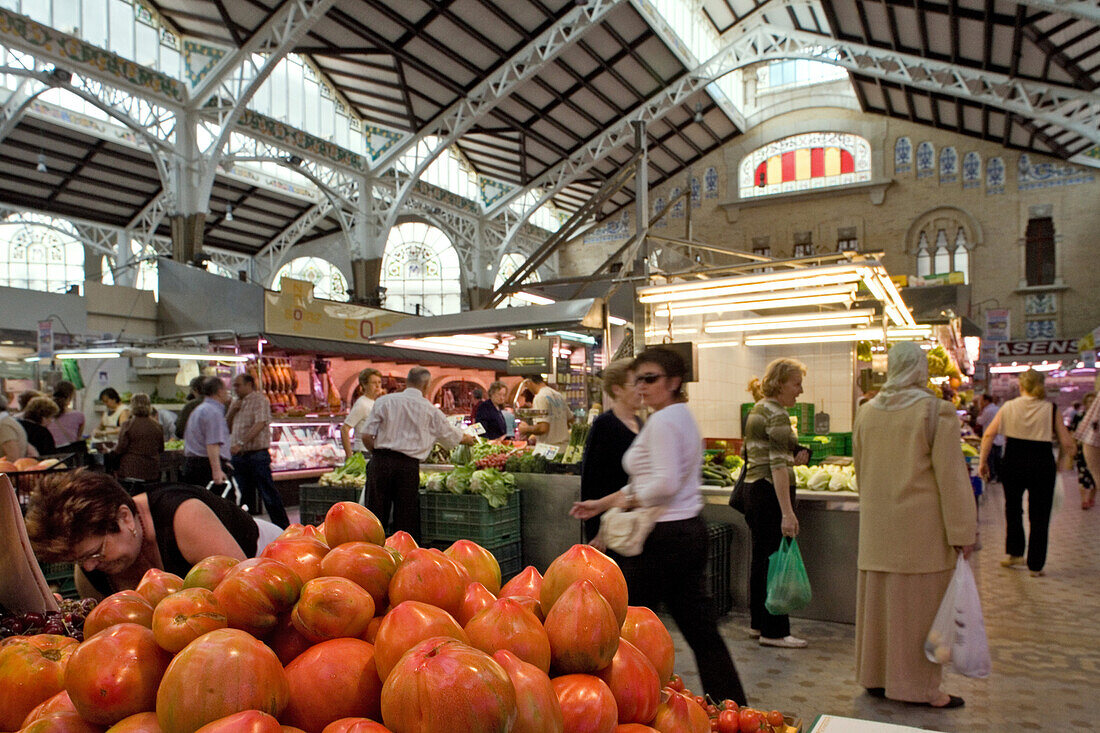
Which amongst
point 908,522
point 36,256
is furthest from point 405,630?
point 36,256

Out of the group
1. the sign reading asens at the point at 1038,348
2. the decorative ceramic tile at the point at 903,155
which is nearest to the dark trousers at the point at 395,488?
the sign reading asens at the point at 1038,348

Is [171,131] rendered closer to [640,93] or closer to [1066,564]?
[640,93]

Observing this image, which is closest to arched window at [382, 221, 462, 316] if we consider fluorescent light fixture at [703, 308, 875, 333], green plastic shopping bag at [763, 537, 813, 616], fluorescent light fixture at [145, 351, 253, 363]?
fluorescent light fixture at [145, 351, 253, 363]

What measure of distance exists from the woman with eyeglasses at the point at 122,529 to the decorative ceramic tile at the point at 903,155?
69.7 ft

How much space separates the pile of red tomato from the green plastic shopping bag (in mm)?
3045

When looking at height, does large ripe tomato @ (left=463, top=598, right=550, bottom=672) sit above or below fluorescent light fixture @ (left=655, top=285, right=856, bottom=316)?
below

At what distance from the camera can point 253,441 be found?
731 centimetres

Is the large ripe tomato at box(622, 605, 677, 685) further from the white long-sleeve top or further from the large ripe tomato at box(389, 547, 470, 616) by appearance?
the white long-sleeve top

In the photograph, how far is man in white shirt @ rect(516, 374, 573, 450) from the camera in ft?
22.4

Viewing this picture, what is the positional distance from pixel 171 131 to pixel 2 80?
4.28 m

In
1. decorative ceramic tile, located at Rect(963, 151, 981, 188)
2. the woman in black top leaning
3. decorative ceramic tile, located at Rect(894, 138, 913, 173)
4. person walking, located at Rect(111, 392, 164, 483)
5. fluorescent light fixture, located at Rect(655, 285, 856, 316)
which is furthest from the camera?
decorative ceramic tile, located at Rect(894, 138, 913, 173)

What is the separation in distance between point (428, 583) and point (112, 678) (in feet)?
1.27

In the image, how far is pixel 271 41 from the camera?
11.7 meters

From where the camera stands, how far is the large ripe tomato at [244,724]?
772 millimetres
